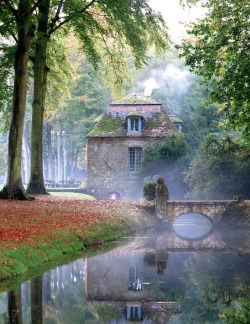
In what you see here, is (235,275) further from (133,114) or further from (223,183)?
(133,114)

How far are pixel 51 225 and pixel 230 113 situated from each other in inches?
364

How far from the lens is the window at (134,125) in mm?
45844

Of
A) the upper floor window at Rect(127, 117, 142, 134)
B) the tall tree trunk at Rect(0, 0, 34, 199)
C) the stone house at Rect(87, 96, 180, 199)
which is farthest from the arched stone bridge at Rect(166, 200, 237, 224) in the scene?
the upper floor window at Rect(127, 117, 142, 134)

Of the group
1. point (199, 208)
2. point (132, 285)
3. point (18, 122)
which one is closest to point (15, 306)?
point (132, 285)

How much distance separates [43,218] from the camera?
60.8 ft

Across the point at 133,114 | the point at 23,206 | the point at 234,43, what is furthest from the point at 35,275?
the point at 133,114

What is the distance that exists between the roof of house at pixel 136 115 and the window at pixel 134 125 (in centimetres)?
36

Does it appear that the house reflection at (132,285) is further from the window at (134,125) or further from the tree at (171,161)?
the window at (134,125)

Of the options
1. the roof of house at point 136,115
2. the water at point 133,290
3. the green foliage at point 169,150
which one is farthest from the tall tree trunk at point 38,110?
the roof of house at point 136,115

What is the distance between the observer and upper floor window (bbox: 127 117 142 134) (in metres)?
45.8

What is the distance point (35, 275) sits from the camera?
12.9 m

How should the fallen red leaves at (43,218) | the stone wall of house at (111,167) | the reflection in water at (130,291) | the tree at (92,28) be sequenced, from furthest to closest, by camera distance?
the stone wall of house at (111,167) → the tree at (92,28) → the fallen red leaves at (43,218) → the reflection in water at (130,291)

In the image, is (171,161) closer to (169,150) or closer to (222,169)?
(169,150)

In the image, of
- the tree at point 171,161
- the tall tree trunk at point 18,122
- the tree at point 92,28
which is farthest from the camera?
the tree at point 171,161
